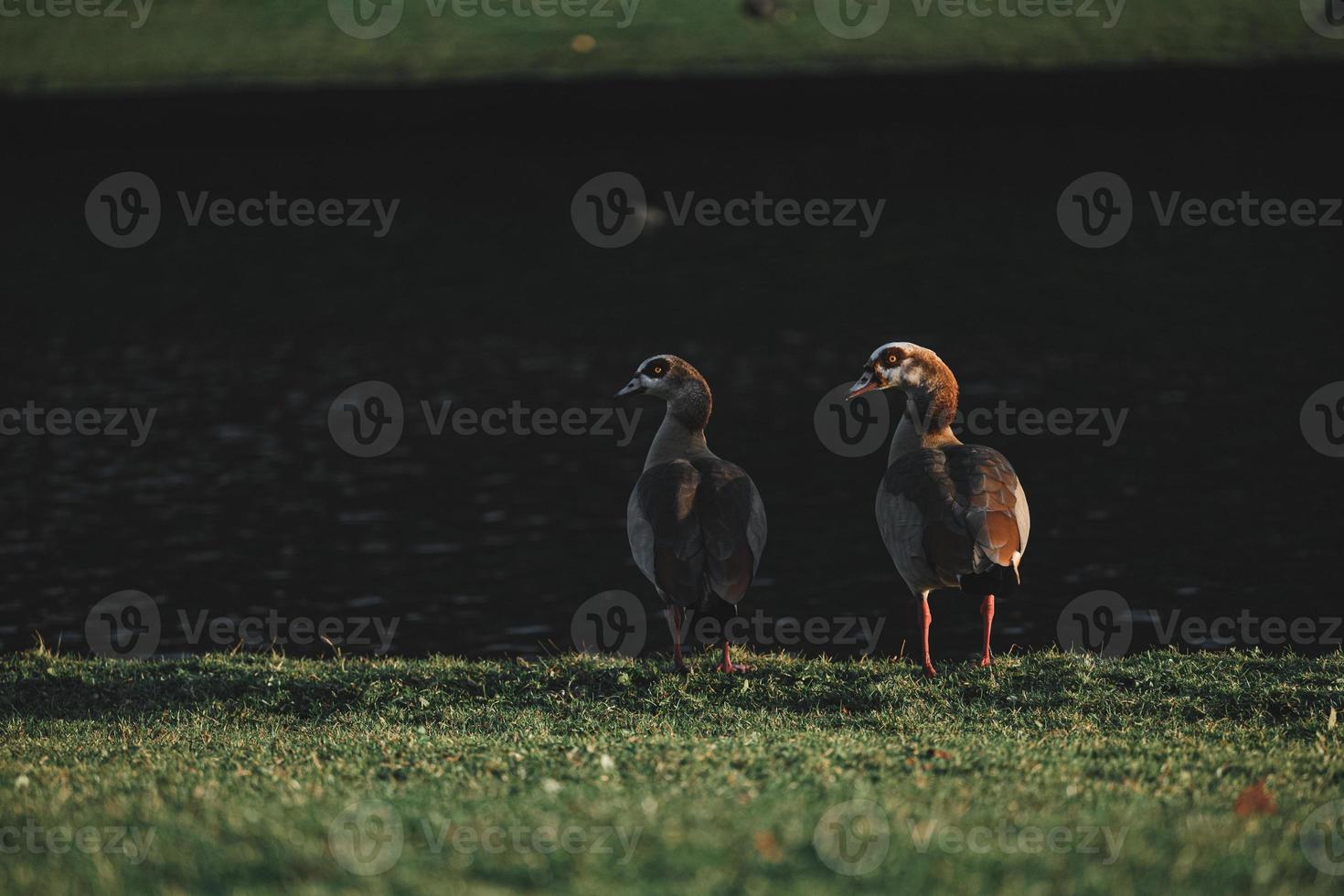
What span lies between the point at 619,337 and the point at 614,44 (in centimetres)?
3242

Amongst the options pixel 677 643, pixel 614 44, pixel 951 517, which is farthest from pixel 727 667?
pixel 614 44

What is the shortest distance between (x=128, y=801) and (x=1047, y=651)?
871 centimetres

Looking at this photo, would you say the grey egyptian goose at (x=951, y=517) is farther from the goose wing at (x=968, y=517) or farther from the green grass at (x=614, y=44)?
the green grass at (x=614, y=44)

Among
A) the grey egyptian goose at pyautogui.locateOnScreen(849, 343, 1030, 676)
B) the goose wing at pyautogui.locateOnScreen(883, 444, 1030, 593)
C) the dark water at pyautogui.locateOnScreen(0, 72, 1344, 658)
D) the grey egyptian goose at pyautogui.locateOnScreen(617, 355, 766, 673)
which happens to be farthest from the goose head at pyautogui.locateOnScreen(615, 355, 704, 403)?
the dark water at pyautogui.locateOnScreen(0, 72, 1344, 658)

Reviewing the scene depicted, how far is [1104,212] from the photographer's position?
57.6 metres

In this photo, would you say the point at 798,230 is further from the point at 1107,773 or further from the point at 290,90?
the point at 1107,773

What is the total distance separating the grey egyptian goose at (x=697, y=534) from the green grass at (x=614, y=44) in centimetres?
5432

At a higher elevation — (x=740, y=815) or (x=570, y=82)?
(x=570, y=82)

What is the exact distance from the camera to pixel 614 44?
228 feet

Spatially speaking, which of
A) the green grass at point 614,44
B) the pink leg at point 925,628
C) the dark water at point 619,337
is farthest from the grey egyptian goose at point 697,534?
the green grass at point 614,44

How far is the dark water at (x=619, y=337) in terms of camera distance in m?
23.8

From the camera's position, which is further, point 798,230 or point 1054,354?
point 798,230

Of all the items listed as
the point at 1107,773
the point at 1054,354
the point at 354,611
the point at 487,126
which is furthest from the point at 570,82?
the point at 1107,773

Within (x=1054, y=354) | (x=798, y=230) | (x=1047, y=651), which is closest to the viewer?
(x=1047, y=651)
